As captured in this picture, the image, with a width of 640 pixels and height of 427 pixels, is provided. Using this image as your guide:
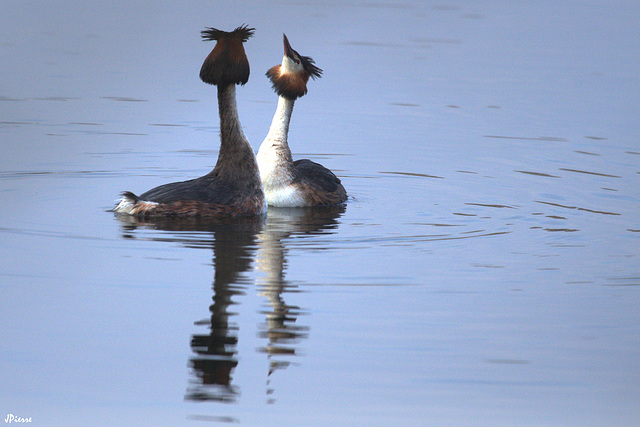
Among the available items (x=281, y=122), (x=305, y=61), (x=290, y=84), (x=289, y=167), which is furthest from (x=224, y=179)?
(x=305, y=61)

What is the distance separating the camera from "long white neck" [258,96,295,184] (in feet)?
37.3

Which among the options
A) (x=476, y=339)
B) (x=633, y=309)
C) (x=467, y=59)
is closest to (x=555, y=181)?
(x=633, y=309)

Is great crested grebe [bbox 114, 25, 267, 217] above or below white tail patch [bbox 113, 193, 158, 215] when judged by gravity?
above

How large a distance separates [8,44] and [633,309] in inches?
675

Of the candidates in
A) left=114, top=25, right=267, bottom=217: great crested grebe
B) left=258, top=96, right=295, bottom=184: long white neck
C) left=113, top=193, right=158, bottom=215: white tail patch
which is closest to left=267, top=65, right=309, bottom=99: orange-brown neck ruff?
left=258, top=96, right=295, bottom=184: long white neck

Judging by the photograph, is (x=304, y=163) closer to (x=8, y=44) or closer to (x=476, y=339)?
(x=476, y=339)

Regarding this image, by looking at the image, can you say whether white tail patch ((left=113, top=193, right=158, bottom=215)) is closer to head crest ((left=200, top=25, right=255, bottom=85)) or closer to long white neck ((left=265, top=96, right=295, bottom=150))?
head crest ((left=200, top=25, right=255, bottom=85))

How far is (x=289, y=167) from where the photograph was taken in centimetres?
1142

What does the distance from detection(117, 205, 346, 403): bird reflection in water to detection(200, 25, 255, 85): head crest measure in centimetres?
145

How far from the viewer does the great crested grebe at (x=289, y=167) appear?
11.3m

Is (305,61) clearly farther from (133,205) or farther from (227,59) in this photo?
(133,205)

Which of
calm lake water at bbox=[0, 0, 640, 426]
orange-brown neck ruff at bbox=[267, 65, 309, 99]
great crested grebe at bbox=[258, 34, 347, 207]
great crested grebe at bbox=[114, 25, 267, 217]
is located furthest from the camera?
orange-brown neck ruff at bbox=[267, 65, 309, 99]

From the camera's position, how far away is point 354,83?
18828 millimetres

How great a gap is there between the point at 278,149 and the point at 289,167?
239 mm
